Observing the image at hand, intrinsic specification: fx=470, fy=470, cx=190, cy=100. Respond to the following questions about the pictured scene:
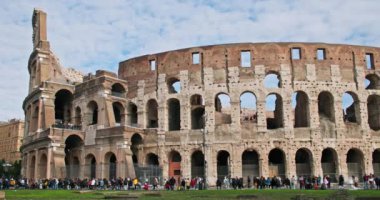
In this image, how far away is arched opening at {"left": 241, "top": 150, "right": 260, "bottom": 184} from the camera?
34.1 m

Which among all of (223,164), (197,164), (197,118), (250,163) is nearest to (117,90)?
(197,118)

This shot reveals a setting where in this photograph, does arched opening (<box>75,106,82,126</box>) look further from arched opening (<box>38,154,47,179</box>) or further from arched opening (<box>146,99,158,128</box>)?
arched opening (<box>146,99,158,128</box>)

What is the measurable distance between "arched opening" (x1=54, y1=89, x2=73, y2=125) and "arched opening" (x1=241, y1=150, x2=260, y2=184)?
53.7ft

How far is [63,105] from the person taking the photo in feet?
142

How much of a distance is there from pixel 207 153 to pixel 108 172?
783 cm

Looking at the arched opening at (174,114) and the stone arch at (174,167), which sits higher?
the arched opening at (174,114)

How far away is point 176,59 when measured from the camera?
1459 inches

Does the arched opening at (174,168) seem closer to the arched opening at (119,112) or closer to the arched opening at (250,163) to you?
the arched opening at (250,163)

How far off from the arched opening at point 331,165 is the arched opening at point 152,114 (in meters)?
13.5

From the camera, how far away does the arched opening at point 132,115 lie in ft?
127

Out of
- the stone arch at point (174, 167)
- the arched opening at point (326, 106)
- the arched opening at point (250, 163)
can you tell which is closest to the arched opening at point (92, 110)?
the stone arch at point (174, 167)

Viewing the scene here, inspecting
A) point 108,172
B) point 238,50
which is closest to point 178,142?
point 108,172

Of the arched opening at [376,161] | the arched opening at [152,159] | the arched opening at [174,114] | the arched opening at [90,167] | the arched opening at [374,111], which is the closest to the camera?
the arched opening at [376,161]

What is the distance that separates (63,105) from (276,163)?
66.0 ft
